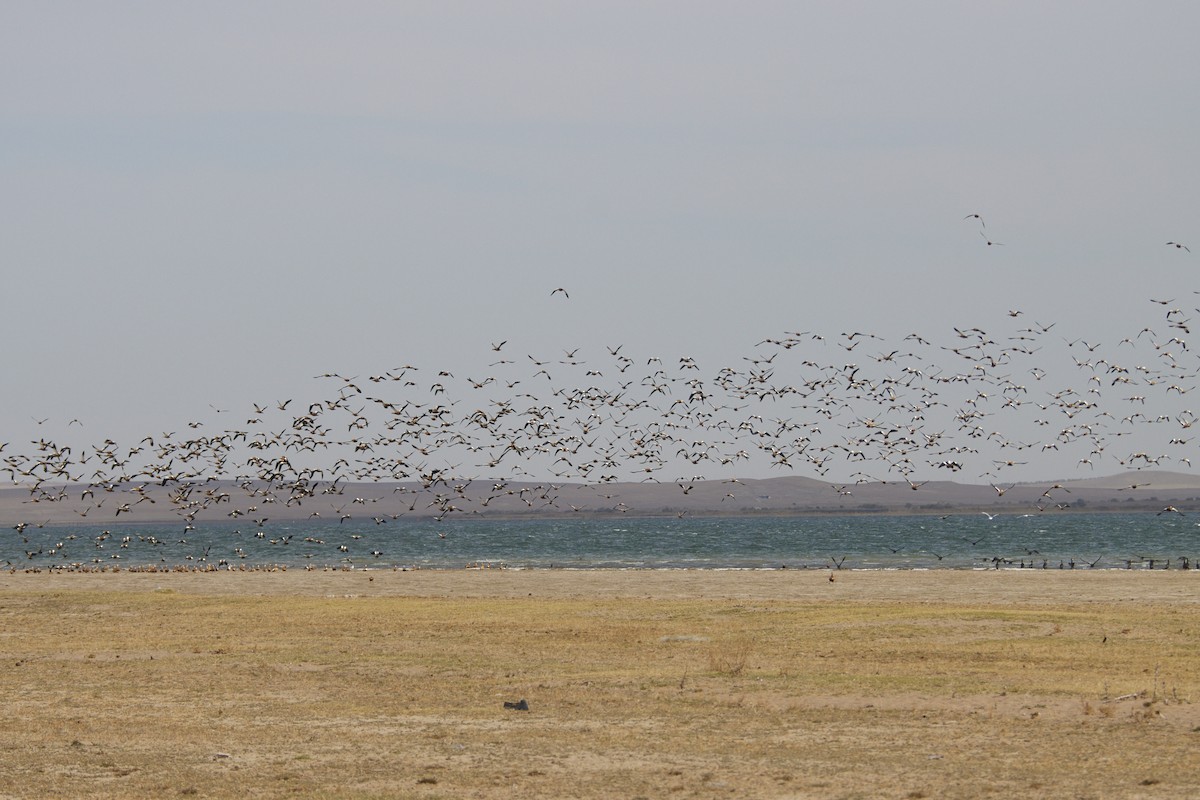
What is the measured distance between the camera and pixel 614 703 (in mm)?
28719

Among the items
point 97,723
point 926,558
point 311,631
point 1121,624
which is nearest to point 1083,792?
point 97,723

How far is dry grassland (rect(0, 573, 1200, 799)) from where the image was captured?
21.5m

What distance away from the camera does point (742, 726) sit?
25.9m

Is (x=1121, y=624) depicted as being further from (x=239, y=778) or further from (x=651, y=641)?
(x=239, y=778)

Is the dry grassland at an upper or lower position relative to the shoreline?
upper

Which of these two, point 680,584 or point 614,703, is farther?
point 680,584

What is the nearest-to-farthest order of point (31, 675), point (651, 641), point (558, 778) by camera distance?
point (558, 778), point (31, 675), point (651, 641)

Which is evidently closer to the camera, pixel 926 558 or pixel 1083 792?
pixel 1083 792

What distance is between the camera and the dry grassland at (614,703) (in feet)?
70.5

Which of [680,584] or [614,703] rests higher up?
[614,703]

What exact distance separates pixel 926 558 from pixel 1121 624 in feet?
218

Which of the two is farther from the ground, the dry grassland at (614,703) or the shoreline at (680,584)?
the dry grassland at (614,703)

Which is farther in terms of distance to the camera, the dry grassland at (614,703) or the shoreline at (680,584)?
the shoreline at (680,584)

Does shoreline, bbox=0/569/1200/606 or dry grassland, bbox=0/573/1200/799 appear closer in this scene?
dry grassland, bbox=0/573/1200/799
